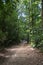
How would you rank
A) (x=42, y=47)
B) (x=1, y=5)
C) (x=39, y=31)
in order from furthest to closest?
(x=39, y=31)
(x=42, y=47)
(x=1, y=5)

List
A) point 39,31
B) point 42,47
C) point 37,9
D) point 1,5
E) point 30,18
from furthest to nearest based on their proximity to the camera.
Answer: point 30,18 → point 37,9 → point 39,31 → point 42,47 → point 1,5

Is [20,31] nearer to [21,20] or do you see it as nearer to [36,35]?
[21,20]

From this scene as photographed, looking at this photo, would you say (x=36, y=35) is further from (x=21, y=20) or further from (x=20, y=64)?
(x=21, y=20)

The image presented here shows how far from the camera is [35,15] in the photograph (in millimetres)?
23359

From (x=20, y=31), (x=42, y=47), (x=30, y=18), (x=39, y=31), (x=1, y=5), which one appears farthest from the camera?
(x=20, y=31)

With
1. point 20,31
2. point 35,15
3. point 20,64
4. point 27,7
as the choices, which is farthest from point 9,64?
point 20,31

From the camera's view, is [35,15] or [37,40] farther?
[35,15]

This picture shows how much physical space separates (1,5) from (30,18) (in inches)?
647

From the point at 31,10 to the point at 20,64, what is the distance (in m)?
16.1

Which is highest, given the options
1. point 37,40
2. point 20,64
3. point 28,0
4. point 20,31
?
point 28,0

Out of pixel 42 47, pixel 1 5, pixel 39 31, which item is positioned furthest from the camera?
pixel 39 31

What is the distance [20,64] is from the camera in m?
9.02

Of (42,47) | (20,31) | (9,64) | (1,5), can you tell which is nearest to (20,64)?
(9,64)

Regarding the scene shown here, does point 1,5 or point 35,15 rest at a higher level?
point 1,5
